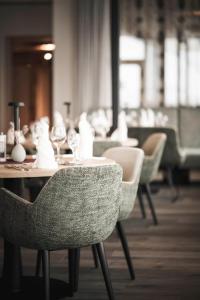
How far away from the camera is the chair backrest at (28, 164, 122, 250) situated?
10.8ft

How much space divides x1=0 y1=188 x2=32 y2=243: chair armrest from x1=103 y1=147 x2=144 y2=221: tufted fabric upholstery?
87 cm

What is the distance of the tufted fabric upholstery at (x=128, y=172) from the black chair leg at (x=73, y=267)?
0.34 m

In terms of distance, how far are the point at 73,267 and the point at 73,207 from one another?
76cm

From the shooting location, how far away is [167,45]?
10.2 meters

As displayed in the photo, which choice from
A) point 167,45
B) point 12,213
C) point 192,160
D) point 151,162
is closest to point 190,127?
point 192,160

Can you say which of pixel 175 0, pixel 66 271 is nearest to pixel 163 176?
pixel 175 0

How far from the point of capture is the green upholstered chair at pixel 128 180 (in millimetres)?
4191

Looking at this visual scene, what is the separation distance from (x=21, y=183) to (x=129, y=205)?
663 millimetres

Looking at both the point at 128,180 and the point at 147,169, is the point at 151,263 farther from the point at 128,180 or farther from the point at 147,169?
the point at 147,169

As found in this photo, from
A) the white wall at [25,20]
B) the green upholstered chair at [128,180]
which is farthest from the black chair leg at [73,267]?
the white wall at [25,20]

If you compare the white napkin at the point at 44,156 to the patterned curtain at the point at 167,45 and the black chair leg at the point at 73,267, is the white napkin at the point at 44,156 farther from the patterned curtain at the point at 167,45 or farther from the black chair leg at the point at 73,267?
the patterned curtain at the point at 167,45

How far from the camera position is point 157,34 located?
1028 centimetres

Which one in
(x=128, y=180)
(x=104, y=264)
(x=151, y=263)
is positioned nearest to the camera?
(x=104, y=264)

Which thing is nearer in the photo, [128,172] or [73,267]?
[73,267]
